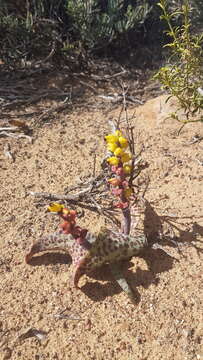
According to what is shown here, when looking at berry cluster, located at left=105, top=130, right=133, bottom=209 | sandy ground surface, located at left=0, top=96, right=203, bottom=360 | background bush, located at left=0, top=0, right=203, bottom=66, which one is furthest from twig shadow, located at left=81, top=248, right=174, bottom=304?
background bush, located at left=0, top=0, right=203, bottom=66

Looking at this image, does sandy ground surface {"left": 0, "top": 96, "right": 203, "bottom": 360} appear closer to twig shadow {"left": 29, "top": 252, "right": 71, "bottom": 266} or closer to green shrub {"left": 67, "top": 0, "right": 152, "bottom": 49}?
twig shadow {"left": 29, "top": 252, "right": 71, "bottom": 266}

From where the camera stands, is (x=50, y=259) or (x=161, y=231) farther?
(x=161, y=231)

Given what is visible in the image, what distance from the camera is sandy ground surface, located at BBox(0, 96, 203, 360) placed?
2.01 metres

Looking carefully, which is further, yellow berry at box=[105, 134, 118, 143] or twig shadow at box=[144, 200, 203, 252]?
twig shadow at box=[144, 200, 203, 252]

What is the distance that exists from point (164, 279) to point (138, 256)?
0.21m

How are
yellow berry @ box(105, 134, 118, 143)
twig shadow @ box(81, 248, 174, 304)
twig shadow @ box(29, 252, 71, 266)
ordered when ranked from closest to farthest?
yellow berry @ box(105, 134, 118, 143), twig shadow @ box(81, 248, 174, 304), twig shadow @ box(29, 252, 71, 266)

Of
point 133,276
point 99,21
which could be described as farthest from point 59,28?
point 133,276

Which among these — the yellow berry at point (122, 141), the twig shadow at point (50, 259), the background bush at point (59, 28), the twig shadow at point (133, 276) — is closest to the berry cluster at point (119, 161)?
the yellow berry at point (122, 141)

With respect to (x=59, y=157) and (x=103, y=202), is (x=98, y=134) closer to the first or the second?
(x=59, y=157)

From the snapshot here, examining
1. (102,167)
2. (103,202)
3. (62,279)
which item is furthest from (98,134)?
(62,279)

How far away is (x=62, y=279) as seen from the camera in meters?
2.30

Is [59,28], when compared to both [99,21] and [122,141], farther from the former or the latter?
[122,141]

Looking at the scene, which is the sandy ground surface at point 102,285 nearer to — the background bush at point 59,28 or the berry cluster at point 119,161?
the berry cluster at point 119,161

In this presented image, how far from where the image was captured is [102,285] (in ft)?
7.38
